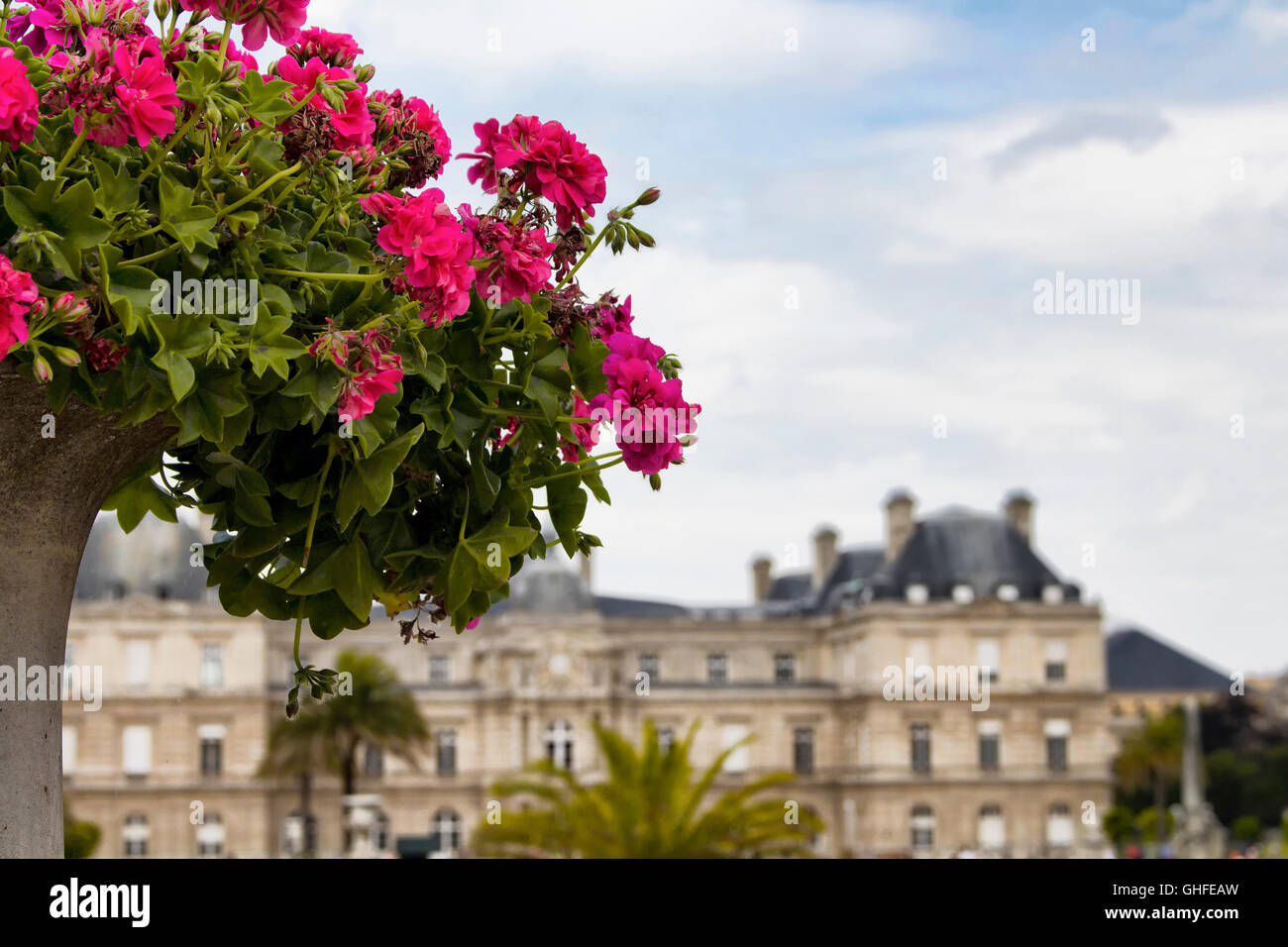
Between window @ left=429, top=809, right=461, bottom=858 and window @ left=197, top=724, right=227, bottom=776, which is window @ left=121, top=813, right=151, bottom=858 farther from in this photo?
window @ left=429, top=809, right=461, bottom=858

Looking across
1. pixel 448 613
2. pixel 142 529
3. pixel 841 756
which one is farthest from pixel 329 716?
Answer: pixel 448 613

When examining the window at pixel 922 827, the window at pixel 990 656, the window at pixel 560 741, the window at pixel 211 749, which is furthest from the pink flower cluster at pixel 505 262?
the window at pixel 990 656

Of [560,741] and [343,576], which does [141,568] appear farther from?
[343,576]

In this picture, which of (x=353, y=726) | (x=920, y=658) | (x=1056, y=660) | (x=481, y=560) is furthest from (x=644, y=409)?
(x=1056, y=660)

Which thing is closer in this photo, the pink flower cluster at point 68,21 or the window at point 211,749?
the pink flower cluster at point 68,21

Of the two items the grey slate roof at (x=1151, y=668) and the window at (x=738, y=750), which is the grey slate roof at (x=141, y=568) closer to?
the window at (x=738, y=750)

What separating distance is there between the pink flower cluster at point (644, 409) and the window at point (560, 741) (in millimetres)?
64356

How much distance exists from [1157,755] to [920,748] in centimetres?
1167

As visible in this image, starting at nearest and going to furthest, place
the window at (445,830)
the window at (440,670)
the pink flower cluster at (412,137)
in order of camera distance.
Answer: the pink flower cluster at (412,137)
the window at (445,830)
the window at (440,670)

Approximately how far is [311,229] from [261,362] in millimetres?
407

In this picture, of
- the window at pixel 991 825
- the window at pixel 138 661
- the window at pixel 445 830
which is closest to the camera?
the window at pixel 445 830

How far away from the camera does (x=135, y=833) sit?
205 feet

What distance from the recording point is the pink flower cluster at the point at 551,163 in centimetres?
→ 313

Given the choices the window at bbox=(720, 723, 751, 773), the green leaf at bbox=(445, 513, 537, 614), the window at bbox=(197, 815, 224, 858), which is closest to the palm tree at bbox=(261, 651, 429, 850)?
the window at bbox=(197, 815, 224, 858)
